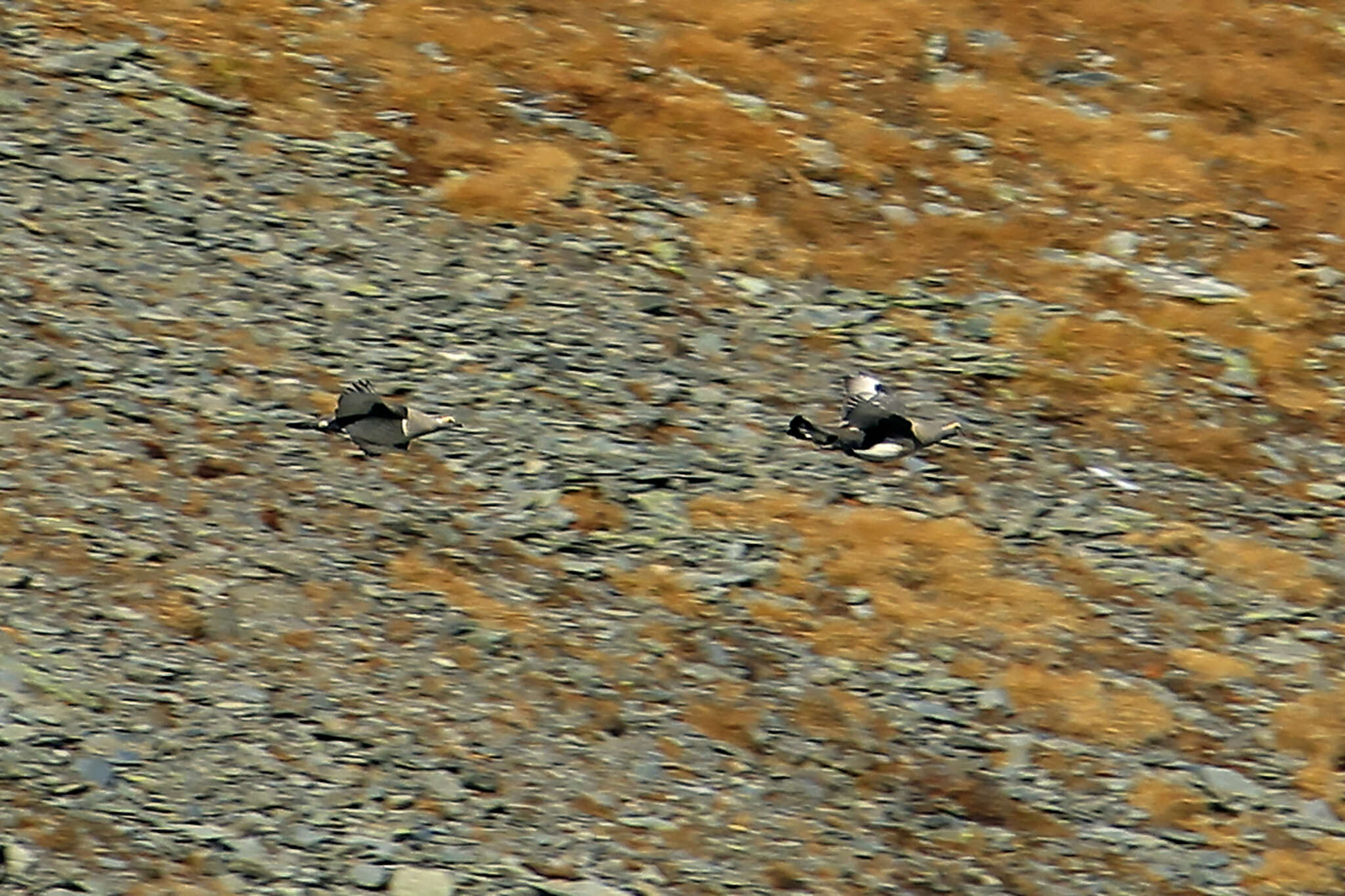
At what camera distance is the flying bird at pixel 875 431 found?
1209 cm

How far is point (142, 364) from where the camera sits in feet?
38.7

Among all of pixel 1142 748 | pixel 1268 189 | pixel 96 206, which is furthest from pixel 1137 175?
pixel 96 206

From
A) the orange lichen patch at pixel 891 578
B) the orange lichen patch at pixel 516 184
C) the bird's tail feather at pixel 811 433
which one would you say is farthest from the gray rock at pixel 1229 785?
the orange lichen patch at pixel 516 184

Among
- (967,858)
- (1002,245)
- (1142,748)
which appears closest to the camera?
(967,858)

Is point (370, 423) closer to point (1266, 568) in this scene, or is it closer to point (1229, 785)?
point (1229, 785)

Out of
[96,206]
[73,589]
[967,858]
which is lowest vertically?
[967,858]

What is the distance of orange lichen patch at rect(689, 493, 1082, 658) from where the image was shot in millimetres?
10695

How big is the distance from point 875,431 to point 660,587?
2.12 metres

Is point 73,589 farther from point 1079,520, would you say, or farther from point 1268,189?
point 1268,189

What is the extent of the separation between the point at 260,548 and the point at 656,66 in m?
7.13

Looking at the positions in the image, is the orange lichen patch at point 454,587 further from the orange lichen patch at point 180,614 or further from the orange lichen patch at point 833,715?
the orange lichen patch at point 833,715

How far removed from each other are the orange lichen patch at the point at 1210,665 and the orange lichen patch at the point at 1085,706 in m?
0.39

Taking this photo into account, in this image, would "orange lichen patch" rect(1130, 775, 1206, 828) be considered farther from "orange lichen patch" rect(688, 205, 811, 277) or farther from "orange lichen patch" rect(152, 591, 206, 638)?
"orange lichen patch" rect(688, 205, 811, 277)

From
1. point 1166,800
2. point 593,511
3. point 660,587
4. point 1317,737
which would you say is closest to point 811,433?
point 593,511
